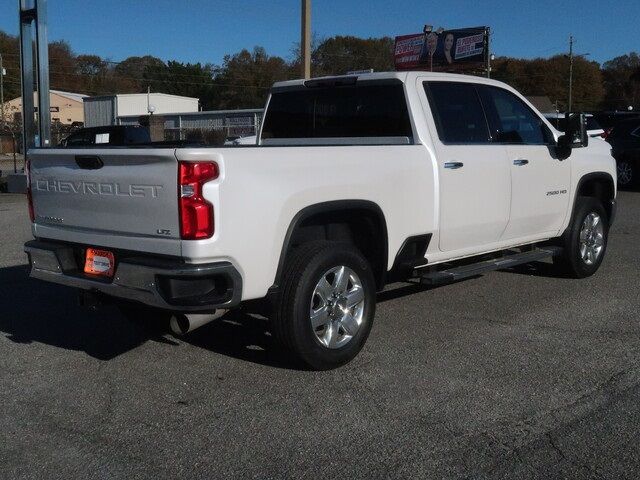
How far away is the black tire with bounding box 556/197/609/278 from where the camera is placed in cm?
762

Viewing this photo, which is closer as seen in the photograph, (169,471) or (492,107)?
(169,471)

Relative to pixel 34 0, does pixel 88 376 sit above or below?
below

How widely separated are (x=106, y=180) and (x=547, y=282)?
490cm

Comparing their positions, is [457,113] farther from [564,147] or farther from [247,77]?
[247,77]

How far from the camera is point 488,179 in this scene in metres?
6.30

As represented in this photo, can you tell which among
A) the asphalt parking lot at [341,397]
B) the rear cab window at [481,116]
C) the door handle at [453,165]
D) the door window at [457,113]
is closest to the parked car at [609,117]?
the rear cab window at [481,116]

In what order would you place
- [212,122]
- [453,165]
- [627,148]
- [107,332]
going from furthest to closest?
[212,122]
[627,148]
[107,332]
[453,165]

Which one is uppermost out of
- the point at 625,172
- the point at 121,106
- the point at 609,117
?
the point at 121,106

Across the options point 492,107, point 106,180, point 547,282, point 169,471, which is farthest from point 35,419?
point 547,282

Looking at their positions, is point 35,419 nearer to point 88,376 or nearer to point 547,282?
point 88,376

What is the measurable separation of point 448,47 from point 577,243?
46.2 meters

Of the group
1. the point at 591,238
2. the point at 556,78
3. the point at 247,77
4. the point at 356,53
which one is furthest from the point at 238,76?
the point at 591,238

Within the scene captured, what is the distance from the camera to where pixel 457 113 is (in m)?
6.30

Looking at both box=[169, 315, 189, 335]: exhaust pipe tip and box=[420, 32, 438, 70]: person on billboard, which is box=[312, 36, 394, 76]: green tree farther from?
box=[169, 315, 189, 335]: exhaust pipe tip
